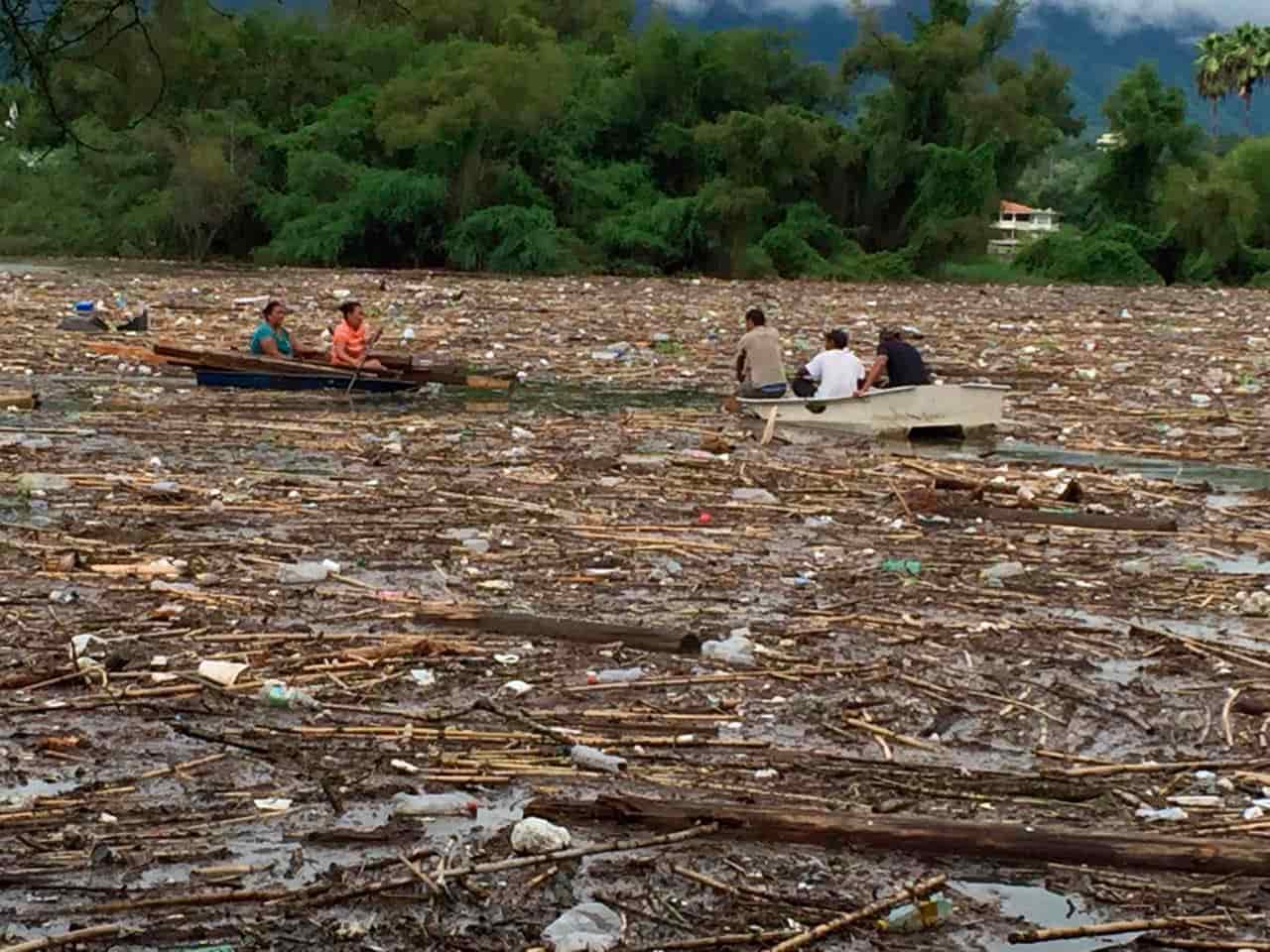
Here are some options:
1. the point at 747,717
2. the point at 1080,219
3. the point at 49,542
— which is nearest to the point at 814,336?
the point at 49,542

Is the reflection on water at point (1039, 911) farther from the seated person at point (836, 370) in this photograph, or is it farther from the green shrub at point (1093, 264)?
the green shrub at point (1093, 264)

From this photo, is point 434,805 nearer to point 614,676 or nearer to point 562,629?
point 614,676

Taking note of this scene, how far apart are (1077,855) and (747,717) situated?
1.74m

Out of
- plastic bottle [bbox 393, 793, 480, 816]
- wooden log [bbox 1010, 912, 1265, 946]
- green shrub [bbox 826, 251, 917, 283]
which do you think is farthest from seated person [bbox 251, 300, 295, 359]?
green shrub [bbox 826, 251, 917, 283]

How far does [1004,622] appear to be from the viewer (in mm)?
8492

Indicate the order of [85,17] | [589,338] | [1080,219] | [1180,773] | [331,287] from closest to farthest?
[85,17]
[1180,773]
[589,338]
[331,287]
[1080,219]

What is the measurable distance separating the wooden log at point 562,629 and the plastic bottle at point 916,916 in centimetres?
271

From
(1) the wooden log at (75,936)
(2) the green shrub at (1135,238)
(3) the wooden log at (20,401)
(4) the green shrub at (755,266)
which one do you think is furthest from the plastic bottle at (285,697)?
(2) the green shrub at (1135,238)

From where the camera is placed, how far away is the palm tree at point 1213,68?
8456cm

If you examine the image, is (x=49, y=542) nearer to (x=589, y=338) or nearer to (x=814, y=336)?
(x=589, y=338)

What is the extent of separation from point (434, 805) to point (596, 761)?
658mm

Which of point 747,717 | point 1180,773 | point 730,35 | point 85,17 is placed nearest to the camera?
point 85,17

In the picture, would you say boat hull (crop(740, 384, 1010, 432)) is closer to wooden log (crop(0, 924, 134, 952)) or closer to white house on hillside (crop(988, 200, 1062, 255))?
wooden log (crop(0, 924, 134, 952))

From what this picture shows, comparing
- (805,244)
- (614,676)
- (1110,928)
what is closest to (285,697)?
(614,676)
